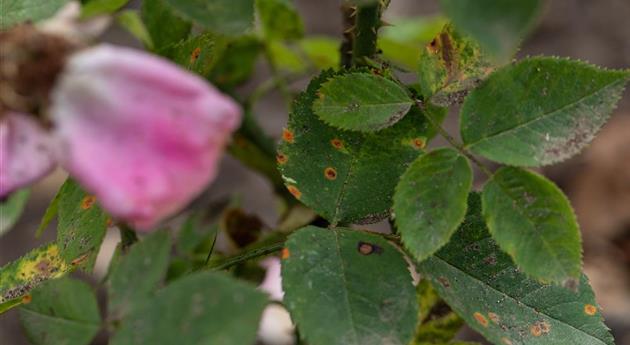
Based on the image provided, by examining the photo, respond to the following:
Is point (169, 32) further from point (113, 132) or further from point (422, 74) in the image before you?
point (113, 132)

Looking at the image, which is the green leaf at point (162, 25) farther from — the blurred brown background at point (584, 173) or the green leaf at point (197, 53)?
the blurred brown background at point (584, 173)

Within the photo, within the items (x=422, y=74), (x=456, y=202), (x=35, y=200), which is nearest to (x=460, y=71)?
(x=422, y=74)

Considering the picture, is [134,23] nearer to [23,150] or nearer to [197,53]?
[197,53]

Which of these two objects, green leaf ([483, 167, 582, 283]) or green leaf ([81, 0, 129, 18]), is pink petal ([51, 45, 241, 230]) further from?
green leaf ([81, 0, 129, 18])

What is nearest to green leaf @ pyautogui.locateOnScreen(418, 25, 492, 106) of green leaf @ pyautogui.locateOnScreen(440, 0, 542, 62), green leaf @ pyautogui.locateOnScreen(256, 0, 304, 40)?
green leaf @ pyautogui.locateOnScreen(440, 0, 542, 62)

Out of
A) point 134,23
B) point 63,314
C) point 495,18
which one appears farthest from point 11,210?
point 495,18

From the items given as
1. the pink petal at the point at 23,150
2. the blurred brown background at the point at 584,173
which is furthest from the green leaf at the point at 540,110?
the blurred brown background at the point at 584,173
